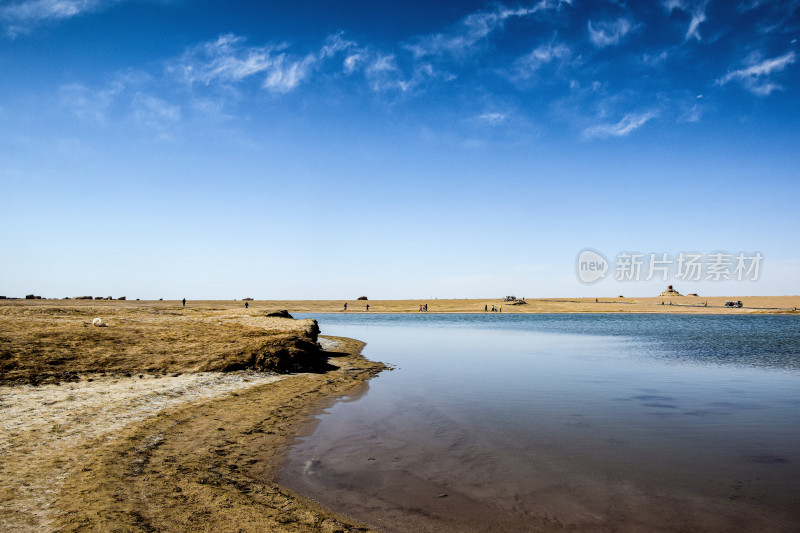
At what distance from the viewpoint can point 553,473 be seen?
24.6 ft

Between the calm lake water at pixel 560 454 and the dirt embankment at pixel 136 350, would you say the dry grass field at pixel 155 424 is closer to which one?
the dirt embankment at pixel 136 350

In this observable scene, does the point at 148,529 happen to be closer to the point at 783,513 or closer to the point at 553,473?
the point at 553,473

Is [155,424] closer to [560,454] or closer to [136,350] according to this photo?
[560,454]

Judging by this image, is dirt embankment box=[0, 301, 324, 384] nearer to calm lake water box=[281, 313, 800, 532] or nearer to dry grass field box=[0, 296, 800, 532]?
dry grass field box=[0, 296, 800, 532]

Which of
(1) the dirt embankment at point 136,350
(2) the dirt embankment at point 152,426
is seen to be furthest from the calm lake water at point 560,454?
(1) the dirt embankment at point 136,350

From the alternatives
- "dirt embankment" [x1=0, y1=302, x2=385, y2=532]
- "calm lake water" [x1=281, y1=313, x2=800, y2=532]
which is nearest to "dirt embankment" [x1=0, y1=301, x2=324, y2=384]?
"dirt embankment" [x1=0, y1=302, x2=385, y2=532]

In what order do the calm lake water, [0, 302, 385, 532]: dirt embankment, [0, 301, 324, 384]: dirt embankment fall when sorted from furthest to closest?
[0, 301, 324, 384]: dirt embankment, the calm lake water, [0, 302, 385, 532]: dirt embankment

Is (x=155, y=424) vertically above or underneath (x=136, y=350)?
underneath

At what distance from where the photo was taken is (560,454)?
848 centimetres

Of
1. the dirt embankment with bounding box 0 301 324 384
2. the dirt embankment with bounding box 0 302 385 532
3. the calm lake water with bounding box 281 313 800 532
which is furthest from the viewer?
the dirt embankment with bounding box 0 301 324 384

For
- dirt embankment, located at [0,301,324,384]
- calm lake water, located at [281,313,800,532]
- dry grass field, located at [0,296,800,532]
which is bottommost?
calm lake water, located at [281,313,800,532]

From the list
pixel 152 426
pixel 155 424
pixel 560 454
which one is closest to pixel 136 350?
pixel 155 424

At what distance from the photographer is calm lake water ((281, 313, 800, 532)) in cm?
607

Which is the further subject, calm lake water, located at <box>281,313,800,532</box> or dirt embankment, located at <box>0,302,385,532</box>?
calm lake water, located at <box>281,313,800,532</box>
